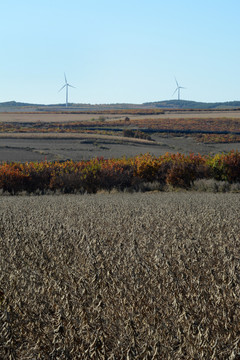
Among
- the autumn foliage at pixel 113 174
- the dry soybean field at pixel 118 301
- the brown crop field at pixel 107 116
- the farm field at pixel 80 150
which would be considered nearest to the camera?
the dry soybean field at pixel 118 301

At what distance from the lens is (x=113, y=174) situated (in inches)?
696

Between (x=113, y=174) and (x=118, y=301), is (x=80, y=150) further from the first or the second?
(x=118, y=301)

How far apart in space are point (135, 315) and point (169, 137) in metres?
50.4

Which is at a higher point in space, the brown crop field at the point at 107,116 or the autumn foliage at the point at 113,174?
the brown crop field at the point at 107,116

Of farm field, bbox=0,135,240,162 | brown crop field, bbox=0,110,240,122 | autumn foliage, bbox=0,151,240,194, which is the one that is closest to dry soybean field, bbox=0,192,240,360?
autumn foliage, bbox=0,151,240,194

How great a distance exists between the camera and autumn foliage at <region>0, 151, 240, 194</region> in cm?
1705

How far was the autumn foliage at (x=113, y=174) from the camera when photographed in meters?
17.0

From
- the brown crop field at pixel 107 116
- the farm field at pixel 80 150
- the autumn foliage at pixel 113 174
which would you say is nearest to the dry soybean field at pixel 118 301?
the autumn foliage at pixel 113 174

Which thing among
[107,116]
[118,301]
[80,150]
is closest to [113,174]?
[118,301]

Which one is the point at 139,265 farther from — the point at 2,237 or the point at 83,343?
the point at 2,237

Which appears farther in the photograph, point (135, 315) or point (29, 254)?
point (29, 254)

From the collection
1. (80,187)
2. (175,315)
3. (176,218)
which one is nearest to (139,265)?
(175,315)

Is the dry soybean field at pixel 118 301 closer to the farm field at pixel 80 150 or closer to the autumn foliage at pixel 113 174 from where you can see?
the autumn foliage at pixel 113 174

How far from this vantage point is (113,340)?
2760 mm
